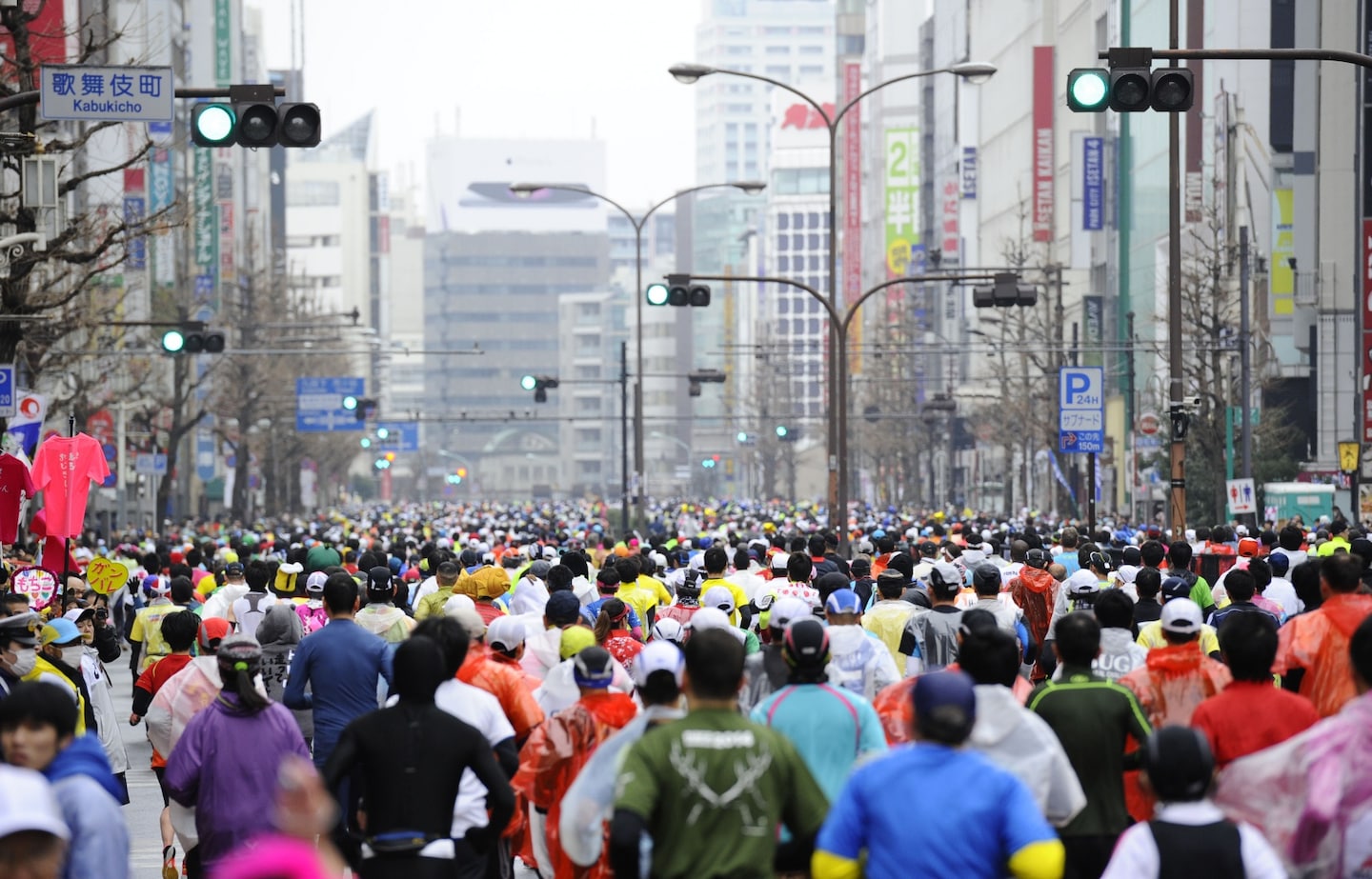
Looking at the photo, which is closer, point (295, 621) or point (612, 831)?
point (612, 831)

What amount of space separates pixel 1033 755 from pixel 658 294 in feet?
92.6

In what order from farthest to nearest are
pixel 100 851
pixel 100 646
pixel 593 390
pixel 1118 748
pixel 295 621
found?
pixel 593 390, pixel 100 646, pixel 295 621, pixel 1118 748, pixel 100 851

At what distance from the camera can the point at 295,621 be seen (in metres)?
11.5

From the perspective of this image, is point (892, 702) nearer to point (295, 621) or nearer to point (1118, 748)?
point (1118, 748)

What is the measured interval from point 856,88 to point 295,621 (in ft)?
436

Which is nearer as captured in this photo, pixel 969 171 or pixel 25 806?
pixel 25 806

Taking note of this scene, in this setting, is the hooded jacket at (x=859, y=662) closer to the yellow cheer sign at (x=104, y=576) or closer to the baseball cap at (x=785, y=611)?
the baseball cap at (x=785, y=611)

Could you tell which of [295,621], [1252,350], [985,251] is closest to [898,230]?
[985,251]

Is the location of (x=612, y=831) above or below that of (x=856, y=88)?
below

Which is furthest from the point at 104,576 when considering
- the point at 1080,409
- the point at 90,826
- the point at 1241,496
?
the point at 1241,496

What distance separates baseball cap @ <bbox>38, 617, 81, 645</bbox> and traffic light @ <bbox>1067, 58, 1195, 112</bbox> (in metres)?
7.12

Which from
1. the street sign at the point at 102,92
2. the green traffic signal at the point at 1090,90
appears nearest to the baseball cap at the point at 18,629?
the street sign at the point at 102,92

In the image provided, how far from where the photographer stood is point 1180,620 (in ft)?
29.1

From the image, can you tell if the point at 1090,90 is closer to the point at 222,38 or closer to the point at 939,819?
the point at 939,819
